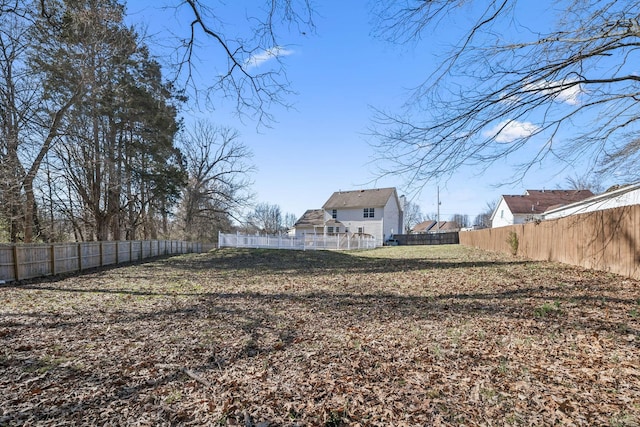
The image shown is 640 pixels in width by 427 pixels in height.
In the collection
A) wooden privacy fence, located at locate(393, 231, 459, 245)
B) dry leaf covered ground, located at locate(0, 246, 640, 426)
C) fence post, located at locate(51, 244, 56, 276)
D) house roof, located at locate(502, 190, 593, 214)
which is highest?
house roof, located at locate(502, 190, 593, 214)

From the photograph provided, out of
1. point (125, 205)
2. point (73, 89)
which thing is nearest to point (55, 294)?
point (73, 89)

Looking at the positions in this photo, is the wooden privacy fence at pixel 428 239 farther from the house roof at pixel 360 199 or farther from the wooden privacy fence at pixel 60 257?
the wooden privacy fence at pixel 60 257

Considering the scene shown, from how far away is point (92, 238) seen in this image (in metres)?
22.1

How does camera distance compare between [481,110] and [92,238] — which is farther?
[92,238]

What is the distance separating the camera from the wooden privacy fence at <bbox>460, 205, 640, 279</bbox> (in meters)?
6.92

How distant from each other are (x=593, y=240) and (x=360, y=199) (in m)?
28.2

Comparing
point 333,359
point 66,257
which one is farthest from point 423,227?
point 333,359

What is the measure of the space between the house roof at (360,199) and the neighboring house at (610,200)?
15.3 metres

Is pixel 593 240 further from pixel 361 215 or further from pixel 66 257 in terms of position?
pixel 361 215

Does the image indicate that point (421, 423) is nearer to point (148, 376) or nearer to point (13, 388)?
point (148, 376)

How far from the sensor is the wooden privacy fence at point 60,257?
395 inches

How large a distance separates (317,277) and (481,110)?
7.42 metres

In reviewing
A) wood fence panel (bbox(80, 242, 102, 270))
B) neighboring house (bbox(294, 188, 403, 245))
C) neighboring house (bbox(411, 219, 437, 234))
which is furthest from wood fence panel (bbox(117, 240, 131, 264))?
neighboring house (bbox(411, 219, 437, 234))

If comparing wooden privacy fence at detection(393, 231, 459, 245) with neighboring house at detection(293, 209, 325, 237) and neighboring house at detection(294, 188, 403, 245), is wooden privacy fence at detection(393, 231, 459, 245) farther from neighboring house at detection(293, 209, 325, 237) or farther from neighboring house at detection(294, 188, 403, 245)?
neighboring house at detection(293, 209, 325, 237)
